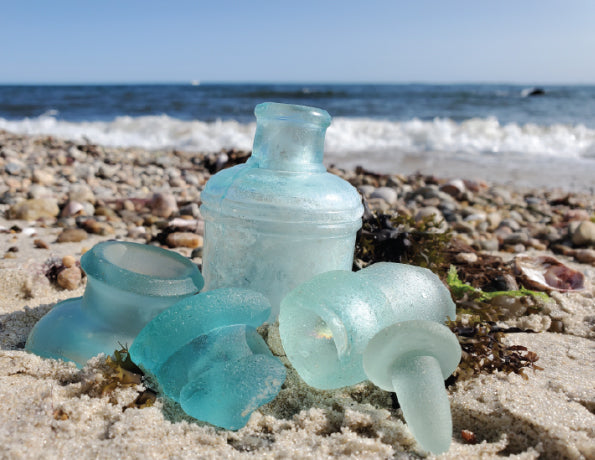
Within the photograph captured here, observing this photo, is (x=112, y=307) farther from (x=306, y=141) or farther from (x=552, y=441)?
(x=552, y=441)

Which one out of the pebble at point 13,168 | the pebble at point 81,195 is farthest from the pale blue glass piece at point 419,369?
the pebble at point 13,168

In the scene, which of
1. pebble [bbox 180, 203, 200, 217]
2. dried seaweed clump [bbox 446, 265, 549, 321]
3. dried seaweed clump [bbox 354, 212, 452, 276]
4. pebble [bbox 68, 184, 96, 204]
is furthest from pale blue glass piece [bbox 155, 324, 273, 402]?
pebble [bbox 68, 184, 96, 204]

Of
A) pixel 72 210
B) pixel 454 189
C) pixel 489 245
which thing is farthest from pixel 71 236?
pixel 454 189

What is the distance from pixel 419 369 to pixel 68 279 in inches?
78.6

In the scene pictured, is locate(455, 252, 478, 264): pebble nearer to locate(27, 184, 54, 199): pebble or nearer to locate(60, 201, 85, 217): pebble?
locate(60, 201, 85, 217): pebble

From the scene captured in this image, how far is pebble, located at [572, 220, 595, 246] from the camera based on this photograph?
4.07 m

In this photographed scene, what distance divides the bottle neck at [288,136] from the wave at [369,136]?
751cm

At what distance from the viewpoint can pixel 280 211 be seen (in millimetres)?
1952

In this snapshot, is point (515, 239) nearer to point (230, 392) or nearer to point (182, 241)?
point (182, 241)

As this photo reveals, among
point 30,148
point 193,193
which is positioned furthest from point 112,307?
point 30,148

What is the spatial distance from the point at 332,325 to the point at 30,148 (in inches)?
312

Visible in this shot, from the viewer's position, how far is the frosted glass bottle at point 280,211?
197 cm

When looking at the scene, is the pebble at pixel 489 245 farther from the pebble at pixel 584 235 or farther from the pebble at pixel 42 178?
the pebble at pixel 42 178

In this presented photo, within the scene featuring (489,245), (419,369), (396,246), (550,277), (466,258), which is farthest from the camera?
(489,245)
